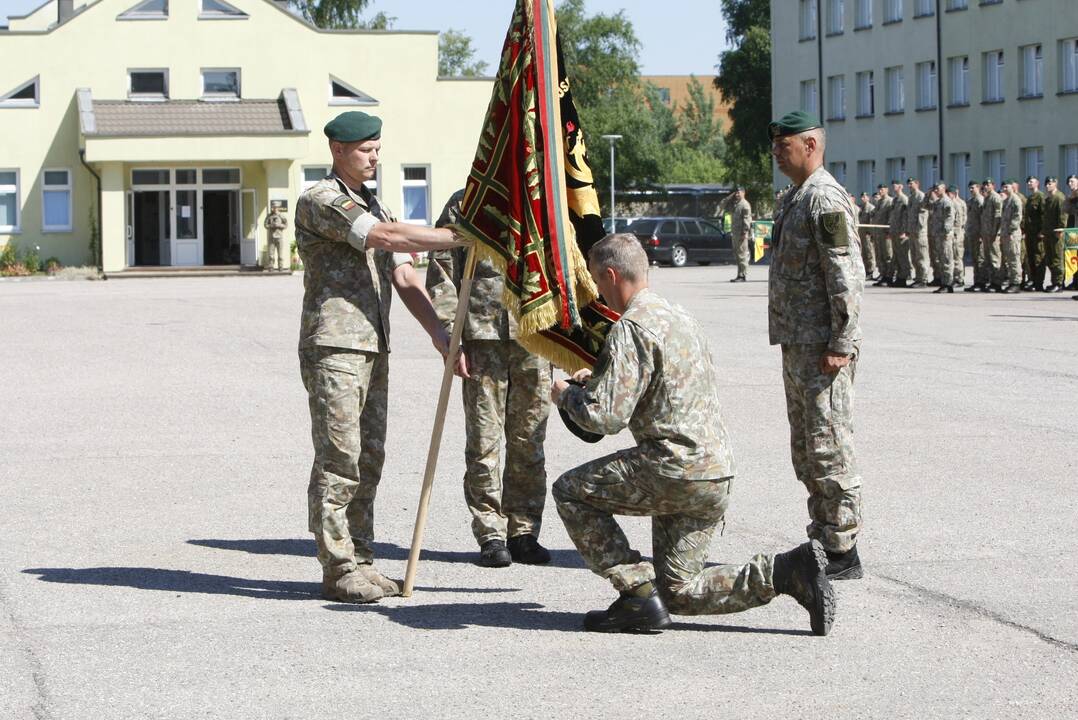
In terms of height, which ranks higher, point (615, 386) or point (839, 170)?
point (839, 170)

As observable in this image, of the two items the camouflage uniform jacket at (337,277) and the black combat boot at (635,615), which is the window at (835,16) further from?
the black combat boot at (635,615)

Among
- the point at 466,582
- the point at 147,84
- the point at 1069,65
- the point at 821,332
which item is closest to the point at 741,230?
the point at 1069,65

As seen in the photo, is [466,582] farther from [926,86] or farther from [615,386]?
Result: [926,86]

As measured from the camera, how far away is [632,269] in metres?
6.37

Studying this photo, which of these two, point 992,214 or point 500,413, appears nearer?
point 500,413

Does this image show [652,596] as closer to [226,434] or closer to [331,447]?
[331,447]

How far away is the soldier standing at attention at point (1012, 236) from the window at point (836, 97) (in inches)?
1350

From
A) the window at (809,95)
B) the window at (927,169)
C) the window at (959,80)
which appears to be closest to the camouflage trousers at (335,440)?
the window at (959,80)

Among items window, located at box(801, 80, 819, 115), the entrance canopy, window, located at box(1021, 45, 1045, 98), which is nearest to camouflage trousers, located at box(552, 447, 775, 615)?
the entrance canopy

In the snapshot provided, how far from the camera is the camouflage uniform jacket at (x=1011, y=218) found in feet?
103

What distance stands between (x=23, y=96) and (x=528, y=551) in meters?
47.4

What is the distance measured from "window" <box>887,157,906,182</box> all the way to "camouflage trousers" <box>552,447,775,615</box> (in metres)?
56.9

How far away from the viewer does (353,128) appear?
7.16 m

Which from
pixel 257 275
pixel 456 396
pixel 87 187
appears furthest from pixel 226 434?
pixel 87 187
